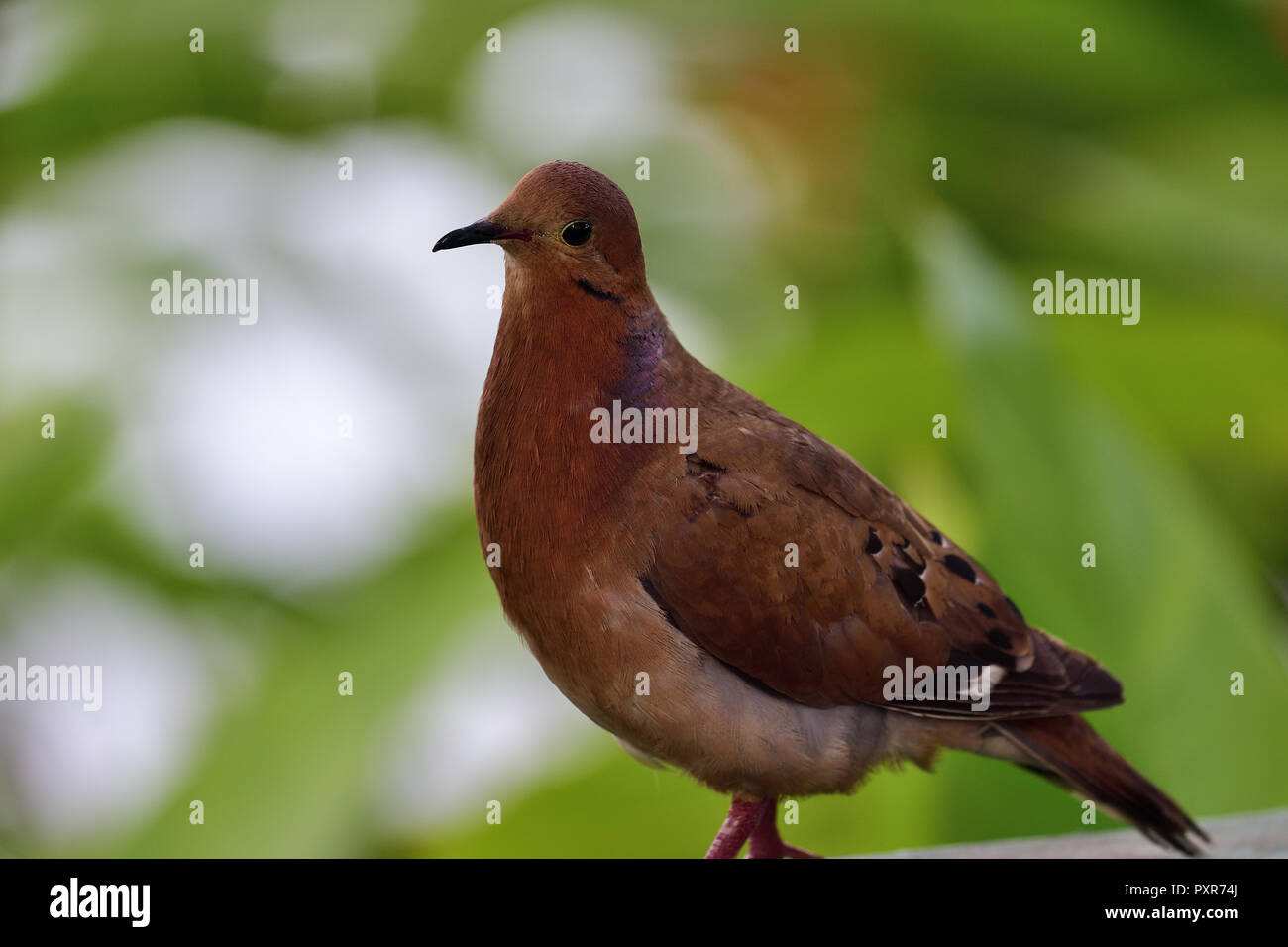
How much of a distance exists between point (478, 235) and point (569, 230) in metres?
0.14

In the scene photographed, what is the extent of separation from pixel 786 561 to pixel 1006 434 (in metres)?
0.70

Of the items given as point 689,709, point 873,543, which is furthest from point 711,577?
point 873,543

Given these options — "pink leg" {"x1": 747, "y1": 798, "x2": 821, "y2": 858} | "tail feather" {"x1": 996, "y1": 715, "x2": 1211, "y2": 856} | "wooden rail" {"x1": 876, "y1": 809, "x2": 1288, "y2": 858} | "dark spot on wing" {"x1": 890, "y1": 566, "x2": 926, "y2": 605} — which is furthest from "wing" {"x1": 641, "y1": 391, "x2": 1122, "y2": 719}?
"pink leg" {"x1": 747, "y1": 798, "x2": 821, "y2": 858}

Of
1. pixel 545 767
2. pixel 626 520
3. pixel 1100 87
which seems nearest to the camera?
pixel 626 520

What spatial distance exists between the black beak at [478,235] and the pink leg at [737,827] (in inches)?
36.8

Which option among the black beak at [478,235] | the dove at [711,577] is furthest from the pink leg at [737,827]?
the black beak at [478,235]

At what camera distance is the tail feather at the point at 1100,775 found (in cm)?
215

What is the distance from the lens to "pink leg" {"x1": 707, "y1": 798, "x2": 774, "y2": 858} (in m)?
2.14

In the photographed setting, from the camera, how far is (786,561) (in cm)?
205

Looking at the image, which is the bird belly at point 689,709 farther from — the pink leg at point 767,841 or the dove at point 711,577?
the pink leg at point 767,841

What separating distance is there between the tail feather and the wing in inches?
4.3

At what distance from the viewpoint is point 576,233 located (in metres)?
1.78

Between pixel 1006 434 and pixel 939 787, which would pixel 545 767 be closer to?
pixel 939 787
